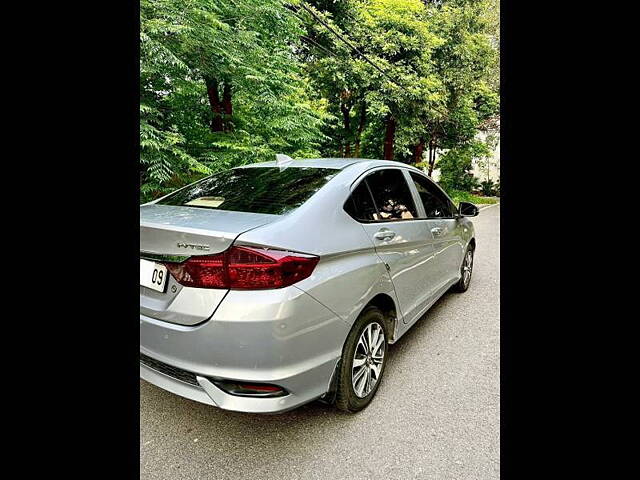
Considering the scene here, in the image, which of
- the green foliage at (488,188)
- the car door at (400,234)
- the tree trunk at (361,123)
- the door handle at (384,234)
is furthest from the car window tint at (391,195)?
the green foliage at (488,188)

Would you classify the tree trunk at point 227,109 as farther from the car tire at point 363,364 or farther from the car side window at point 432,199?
the car tire at point 363,364

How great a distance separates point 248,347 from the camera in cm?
166

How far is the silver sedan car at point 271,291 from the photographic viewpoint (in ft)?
5.54

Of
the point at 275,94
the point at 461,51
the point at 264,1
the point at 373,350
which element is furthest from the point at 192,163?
the point at 461,51

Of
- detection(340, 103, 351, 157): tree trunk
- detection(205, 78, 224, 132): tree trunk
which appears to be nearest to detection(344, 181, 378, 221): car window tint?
detection(205, 78, 224, 132): tree trunk

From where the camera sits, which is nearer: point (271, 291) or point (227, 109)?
point (271, 291)

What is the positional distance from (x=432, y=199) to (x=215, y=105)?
14.6ft

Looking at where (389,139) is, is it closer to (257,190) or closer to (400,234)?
(400,234)

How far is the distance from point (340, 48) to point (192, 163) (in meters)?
7.23

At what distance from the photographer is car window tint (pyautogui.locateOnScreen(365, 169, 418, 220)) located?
2.66m

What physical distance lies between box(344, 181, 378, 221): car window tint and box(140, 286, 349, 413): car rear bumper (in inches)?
27.6

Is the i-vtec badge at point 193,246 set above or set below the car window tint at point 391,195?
below

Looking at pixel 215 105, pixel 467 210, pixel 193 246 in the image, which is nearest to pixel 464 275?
pixel 467 210
